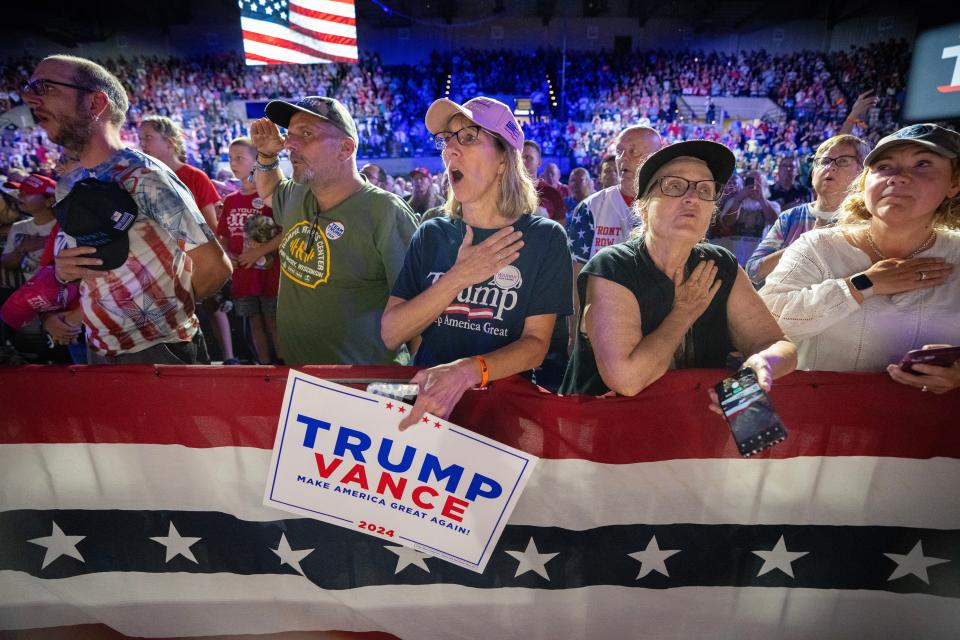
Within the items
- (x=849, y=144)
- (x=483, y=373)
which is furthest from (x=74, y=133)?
(x=849, y=144)

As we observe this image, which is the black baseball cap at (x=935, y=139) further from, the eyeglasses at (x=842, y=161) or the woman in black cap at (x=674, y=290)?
the eyeglasses at (x=842, y=161)

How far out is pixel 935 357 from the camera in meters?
1.49

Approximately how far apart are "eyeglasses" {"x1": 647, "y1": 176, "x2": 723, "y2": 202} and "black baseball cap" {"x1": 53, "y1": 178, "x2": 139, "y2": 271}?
2.06m

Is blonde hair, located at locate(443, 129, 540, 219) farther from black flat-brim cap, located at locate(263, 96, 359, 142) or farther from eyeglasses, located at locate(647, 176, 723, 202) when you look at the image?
black flat-brim cap, located at locate(263, 96, 359, 142)

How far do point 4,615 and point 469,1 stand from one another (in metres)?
23.3

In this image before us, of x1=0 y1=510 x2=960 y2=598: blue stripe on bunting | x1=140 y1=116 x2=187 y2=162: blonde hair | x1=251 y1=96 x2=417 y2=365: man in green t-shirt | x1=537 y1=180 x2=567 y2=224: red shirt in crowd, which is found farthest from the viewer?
x1=537 y1=180 x2=567 y2=224: red shirt in crowd

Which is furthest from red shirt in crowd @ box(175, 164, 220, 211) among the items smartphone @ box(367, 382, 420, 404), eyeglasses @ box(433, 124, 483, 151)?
smartphone @ box(367, 382, 420, 404)

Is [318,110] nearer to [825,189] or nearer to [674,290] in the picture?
[674,290]

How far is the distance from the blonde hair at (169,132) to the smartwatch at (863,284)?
477cm

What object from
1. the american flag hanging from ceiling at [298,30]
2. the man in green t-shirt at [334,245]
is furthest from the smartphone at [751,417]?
the american flag hanging from ceiling at [298,30]

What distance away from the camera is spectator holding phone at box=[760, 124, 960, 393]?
1818mm

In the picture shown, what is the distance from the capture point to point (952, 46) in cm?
712

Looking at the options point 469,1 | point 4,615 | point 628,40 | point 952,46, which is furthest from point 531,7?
point 4,615

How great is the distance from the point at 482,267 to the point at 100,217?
1.51 metres
